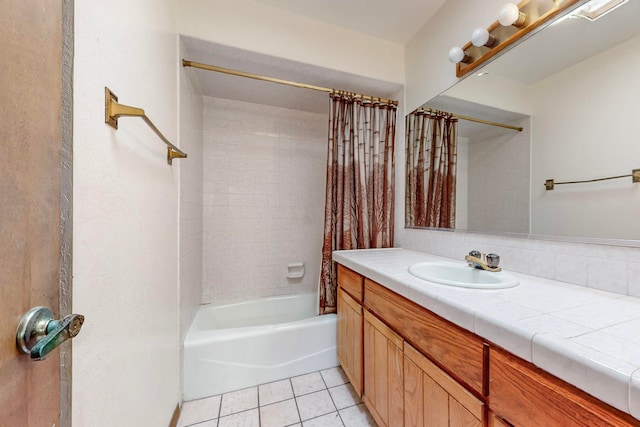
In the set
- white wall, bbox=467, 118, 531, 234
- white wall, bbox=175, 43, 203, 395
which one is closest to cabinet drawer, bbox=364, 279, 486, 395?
white wall, bbox=467, 118, 531, 234

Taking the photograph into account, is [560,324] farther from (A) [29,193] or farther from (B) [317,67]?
(B) [317,67]

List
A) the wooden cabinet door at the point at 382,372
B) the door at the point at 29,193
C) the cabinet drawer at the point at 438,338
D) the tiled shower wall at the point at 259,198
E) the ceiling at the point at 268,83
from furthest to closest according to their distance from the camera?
the tiled shower wall at the point at 259,198, the ceiling at the point at 268,83, the wooden cabinet door at the point at 382,372, the cabinet drawer at the point at 438,338, the door at the point at 29,193

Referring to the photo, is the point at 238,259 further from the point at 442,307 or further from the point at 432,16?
the point at 432,16

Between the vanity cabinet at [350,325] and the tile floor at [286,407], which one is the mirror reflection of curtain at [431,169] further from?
the tile floor at [286,407]

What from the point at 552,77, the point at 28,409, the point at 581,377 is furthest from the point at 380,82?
the point at 28,409

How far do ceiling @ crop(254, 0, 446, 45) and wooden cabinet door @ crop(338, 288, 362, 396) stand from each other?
185 cm

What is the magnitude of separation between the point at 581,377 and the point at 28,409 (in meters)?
0.93

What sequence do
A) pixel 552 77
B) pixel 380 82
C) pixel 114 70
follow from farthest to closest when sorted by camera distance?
pixel 380 82
pixel 552 77
pixel 114 70

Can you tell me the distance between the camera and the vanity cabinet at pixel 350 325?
4.25ft

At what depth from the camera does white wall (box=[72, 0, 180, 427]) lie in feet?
1.80

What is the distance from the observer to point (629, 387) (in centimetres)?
36

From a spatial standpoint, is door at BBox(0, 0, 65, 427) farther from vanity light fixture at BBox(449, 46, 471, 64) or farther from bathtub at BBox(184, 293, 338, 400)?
vanity light fixture at BBox(449, 46, 471, 64)

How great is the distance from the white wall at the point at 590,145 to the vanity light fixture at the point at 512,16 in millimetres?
302

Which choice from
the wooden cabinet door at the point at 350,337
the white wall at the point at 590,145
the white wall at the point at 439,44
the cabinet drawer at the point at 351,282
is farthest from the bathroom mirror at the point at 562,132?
the wooden cabinet door at the point at 350,337
